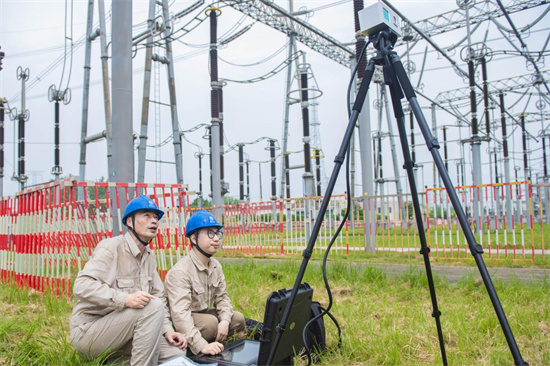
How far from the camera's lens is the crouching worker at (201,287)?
3926 mm

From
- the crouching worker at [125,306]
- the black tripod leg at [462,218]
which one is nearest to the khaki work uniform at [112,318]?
Result: the crouching worker at [125,306]

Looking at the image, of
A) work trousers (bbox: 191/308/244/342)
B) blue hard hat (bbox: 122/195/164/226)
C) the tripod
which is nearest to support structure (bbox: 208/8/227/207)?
work trousers (bbox: 191/308/244/342)

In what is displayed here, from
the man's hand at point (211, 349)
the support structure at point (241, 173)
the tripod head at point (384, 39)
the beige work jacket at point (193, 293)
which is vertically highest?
the support structure at point (241, 173)

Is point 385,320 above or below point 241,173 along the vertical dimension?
below

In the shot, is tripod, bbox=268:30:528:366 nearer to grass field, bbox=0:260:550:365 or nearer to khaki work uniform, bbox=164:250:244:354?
grass field, bbox=0:260:550:365

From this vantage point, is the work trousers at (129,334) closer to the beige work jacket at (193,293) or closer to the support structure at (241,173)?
the beige work jacket at (193,293)

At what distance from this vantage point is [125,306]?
334 cm

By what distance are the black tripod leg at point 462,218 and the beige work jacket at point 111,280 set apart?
2433 millimetres

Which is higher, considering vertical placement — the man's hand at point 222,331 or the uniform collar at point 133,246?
the uniform collar at point 133,246

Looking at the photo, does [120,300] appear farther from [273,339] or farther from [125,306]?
[273,339]

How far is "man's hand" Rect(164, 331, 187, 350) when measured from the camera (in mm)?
3607

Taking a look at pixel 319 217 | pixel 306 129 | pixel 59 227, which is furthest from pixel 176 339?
pixel 306 129

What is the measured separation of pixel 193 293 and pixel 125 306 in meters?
0.89

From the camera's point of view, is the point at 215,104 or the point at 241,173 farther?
the point at 241,173
